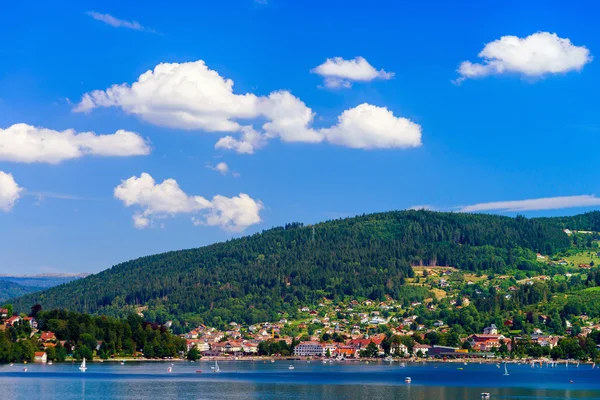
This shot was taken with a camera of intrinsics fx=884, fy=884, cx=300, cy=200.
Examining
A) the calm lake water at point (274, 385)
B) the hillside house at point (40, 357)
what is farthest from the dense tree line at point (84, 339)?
the calm lake water at point (274, 385)

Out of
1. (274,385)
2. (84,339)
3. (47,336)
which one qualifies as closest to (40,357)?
(84,339)

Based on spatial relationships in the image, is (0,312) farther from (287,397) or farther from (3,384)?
(287,397)

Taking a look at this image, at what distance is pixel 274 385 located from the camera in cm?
11775

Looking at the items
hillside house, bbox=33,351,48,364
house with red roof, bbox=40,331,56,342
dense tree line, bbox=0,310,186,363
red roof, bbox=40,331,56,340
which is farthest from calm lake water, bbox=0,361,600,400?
red roof, bbox=40,331,56,340

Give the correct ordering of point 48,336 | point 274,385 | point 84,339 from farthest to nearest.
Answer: point 48,336 < point 84,339 < point 274,385

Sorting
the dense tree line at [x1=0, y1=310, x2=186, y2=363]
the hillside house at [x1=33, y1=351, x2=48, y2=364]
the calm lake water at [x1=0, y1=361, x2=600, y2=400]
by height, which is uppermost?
the dense tree line at [x1=0, y1=310, x2=186, y2=363]

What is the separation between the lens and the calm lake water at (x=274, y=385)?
9988 centimetres

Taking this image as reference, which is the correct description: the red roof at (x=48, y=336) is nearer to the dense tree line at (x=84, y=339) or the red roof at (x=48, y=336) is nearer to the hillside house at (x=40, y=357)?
the dense tree line at (x=84, y=339)

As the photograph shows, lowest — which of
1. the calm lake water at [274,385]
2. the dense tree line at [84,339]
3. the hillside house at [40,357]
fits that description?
the calm lake water at [274,385]

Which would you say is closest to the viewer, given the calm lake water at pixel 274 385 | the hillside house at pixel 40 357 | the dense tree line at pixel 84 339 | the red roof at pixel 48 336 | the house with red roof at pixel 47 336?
the calm lake water at pixel 274 385

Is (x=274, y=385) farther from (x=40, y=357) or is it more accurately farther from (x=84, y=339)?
(x=84, y=339)

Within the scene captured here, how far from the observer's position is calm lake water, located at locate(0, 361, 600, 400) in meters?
99.9

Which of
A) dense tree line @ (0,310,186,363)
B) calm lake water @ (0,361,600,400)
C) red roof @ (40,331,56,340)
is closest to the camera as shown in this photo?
calm lake water @ (0,361,600,400)

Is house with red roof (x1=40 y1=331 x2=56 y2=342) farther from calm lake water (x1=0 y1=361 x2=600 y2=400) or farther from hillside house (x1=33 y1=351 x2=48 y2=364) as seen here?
calm lake water (x1=0 y1=361 x2=600 y2=400)
